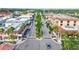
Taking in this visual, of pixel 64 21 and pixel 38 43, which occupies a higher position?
pixel 64 21

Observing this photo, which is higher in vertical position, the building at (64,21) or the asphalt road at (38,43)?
the building at (64,21)

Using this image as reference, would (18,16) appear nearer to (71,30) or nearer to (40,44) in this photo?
(40,44)

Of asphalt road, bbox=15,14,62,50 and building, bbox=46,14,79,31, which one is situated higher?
building, bbox=46,14,79,31

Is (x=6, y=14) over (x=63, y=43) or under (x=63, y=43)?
over
